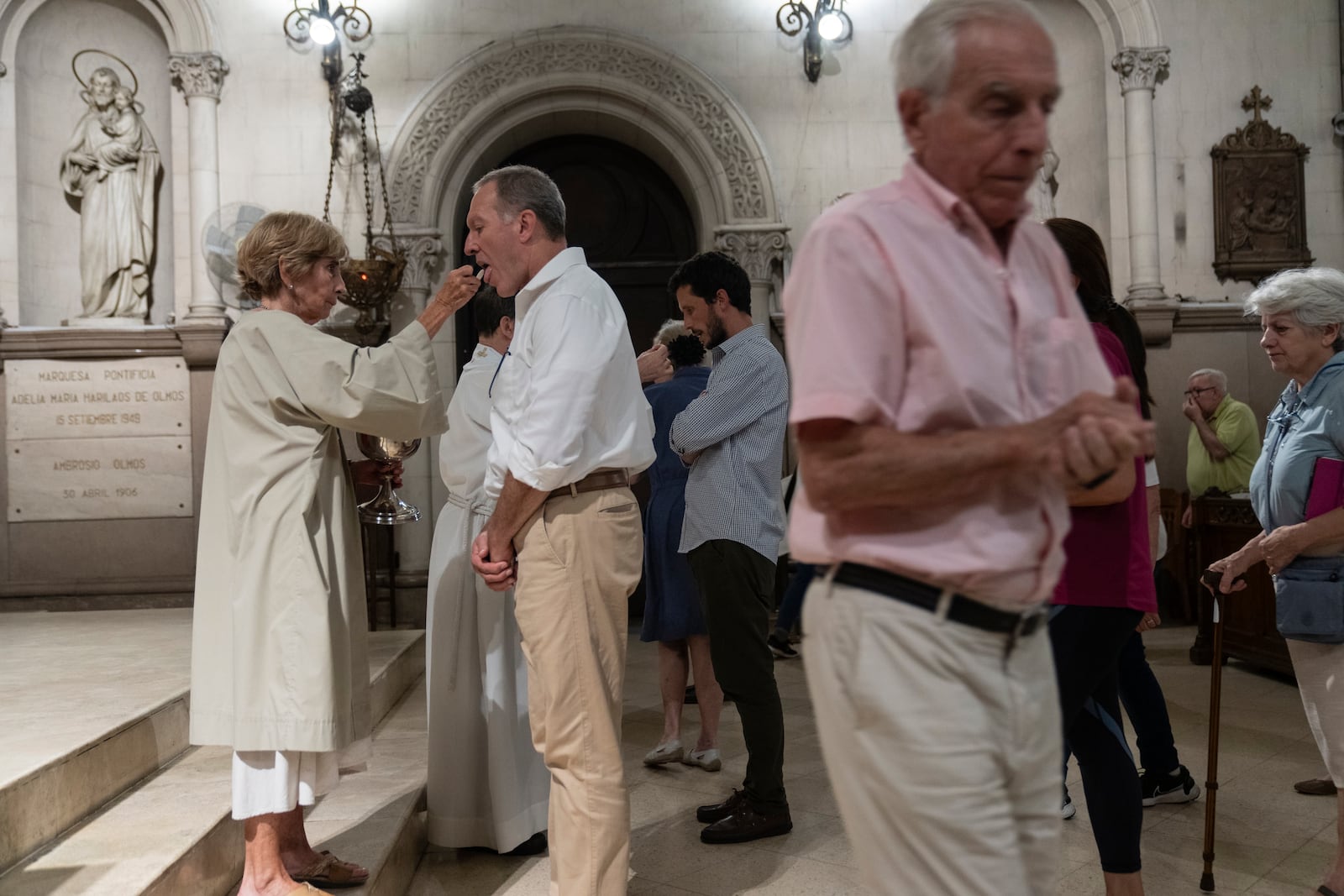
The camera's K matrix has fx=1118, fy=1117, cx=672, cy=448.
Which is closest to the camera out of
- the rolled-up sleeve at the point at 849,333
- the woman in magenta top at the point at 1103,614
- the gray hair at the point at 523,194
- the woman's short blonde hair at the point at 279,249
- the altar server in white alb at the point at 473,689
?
the rolled-up sleeve at the point at 849,333

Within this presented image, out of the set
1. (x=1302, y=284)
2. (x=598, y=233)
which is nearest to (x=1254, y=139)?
(x=598, y=233)

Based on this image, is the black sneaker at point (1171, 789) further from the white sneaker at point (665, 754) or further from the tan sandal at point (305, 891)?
the tan sandal at point (305, 891)

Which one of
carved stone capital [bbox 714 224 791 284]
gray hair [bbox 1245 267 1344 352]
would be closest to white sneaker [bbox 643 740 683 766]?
gray hair [bbox 1245 267 1344 352]

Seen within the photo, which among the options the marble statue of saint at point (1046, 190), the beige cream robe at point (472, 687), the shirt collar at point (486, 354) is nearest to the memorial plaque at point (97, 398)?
the shirt collar at point (486, 354)

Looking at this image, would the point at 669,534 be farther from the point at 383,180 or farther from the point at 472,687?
the point at 383,180

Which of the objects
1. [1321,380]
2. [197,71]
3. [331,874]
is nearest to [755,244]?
[197,71]

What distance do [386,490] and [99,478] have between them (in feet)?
18.6

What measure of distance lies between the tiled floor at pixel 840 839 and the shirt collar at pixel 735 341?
161 centimetres

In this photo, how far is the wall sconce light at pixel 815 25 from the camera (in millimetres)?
7770

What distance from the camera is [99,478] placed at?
7832 millimetres

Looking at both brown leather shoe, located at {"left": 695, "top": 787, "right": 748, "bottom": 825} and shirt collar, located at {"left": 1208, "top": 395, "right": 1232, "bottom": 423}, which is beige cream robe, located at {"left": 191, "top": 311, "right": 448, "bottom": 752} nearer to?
brown leather shoe, located at {"left": 695, "top": 787, "right": 748, "bottom": 825}

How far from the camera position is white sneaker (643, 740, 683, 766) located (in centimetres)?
450

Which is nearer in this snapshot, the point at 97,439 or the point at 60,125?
the point at 97,439

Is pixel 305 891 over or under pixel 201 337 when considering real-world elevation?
under
